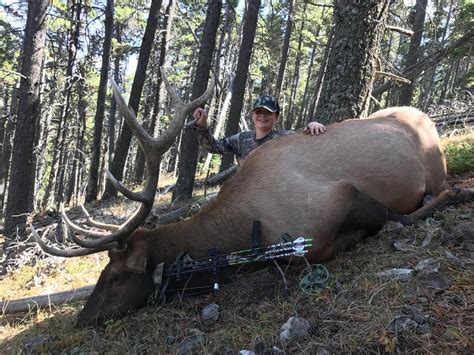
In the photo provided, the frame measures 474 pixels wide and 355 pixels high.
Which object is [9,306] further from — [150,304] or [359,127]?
[359,127]

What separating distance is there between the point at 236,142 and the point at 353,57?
1803 millimetres

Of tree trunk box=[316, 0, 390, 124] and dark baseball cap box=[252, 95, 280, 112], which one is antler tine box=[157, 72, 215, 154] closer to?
dark baseball cap box=[252, 95, 280, 112]

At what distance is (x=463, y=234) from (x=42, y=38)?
22.9 feet

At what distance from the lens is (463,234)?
10.9 feet

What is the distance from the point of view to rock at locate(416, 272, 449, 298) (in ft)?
8.77

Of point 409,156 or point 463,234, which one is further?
point 409,156

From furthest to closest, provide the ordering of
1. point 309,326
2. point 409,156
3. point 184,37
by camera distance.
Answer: point 184,37, point 409,156, point 309,326

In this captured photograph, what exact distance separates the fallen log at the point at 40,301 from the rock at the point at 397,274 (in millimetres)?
3286

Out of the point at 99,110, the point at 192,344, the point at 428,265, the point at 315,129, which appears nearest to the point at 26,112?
the point at 315,129

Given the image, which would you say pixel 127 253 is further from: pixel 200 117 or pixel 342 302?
pixel 342 302

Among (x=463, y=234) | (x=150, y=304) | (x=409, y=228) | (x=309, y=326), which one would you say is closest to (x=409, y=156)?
(x=409, y=228)

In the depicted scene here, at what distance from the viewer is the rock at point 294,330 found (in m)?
2.71

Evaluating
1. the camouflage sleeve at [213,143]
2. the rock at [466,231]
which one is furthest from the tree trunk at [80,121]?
the rock at [466,231]

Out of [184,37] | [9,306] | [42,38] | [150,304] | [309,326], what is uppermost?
[184,37]
